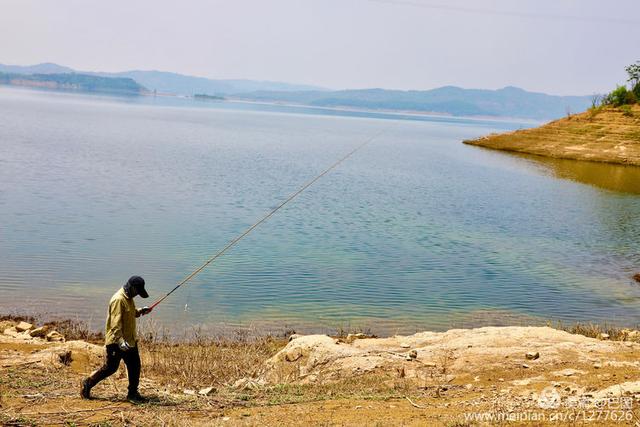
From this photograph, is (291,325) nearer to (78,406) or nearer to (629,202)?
(78,406)

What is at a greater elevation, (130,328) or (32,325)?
(130,328)

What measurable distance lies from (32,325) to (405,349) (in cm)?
838

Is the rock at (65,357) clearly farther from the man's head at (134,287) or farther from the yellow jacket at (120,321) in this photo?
the man's head at (134,287)

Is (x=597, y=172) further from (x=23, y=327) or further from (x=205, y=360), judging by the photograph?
(x=23, y=327)

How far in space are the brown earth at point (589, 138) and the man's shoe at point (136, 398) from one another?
6468 centimetres

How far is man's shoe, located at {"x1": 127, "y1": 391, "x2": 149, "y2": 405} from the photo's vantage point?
9.13 meters

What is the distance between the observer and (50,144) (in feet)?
180

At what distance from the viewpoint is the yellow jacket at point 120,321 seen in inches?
363

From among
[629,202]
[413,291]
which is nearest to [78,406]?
[413,291]

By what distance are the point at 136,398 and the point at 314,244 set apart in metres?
15.5

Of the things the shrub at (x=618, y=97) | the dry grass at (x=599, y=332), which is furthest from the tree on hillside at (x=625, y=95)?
the dry grass at (x=599, y=332)

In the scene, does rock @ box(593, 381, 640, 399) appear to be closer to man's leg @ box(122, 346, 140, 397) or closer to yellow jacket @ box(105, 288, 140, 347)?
man's leg @ box(122, 346, 140, 397)

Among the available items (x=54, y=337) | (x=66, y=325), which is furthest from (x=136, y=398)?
(x=66, y=325)

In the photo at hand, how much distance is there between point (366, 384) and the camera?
10.4m
